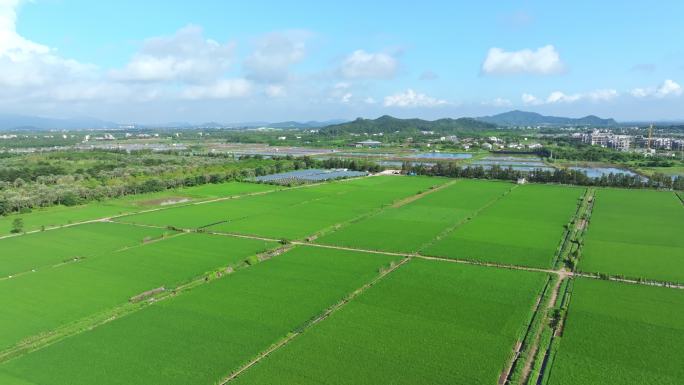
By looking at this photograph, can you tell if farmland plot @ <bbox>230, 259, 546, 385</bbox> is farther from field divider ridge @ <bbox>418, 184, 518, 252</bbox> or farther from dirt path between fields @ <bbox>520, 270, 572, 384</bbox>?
field divider ridge @ <bbox>418, 184, 518, 252</bbox>

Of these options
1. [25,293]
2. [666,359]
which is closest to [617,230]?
[666,359]

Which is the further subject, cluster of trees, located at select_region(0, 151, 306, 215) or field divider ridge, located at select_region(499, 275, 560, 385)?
cluster of trees, located at select_region(0, 151, 306, 215)

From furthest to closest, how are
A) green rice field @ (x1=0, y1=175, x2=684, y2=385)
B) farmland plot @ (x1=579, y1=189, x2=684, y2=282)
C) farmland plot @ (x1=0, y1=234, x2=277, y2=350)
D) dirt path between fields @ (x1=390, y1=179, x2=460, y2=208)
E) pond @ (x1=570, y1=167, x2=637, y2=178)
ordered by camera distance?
pond @ (x1=570, y1=167, x2=637, y2=178)
dirt path between fields @ (x1=390, y1=179, x2=460, y2=208)
farmland plot @ (x1=579, y1=189, x2=684, y2=282)
farmland plot @ (x1=0, y1=234, x2=277, y2=350)
green rice field @ (x1=0, y1=175, x2=684, y2=385)

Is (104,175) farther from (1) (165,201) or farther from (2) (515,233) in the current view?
(2) (515,233)

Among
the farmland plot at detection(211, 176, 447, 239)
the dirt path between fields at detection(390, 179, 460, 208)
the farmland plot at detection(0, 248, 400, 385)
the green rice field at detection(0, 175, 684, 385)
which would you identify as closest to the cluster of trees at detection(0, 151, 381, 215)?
the green rice field at detection(0, 175, 684, 385)

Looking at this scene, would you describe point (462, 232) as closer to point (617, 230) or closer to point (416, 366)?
point (617, 230)

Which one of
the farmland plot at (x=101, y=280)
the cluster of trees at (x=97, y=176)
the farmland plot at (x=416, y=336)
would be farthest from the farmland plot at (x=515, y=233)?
the cluster of trees at (x=97, y=176)
